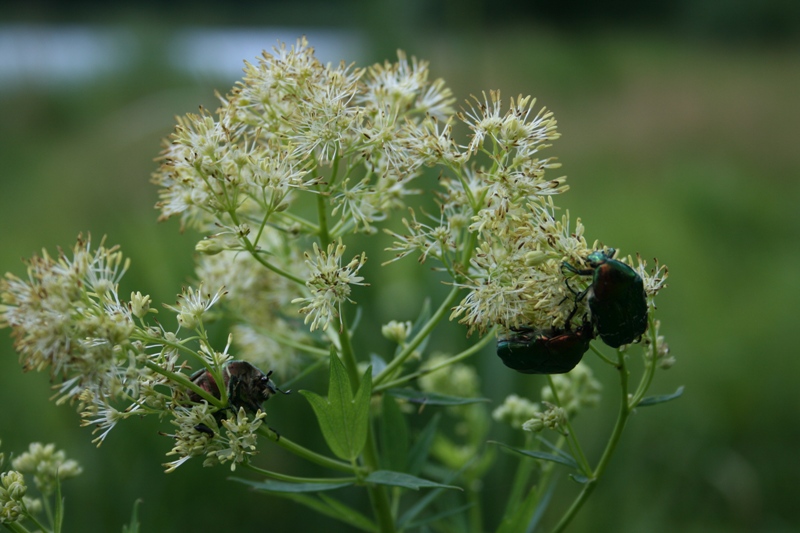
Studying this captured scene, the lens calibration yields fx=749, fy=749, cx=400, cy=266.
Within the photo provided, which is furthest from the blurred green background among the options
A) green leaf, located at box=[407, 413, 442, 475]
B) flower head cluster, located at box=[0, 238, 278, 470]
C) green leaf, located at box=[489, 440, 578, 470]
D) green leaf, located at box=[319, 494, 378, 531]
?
flower head cluster, located at box=[0, 238, 278, 470]

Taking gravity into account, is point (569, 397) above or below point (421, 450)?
above

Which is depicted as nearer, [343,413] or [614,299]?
[614,299]

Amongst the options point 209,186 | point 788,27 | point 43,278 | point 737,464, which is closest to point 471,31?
point 737,464

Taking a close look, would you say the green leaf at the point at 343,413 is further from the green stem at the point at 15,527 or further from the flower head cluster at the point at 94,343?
the green stem at the point at 15,527

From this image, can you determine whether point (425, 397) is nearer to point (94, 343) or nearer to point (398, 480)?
point (398, 480)

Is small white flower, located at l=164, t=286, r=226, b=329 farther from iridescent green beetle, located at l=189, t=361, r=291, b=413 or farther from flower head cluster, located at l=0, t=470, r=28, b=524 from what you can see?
flower head cluster, located at l=0, t=470, r=28, b=524

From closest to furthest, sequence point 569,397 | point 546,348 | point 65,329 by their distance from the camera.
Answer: point 65,329 → point 546,348 → point 569,397

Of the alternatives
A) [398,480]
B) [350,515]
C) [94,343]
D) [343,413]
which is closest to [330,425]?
[343,413]
